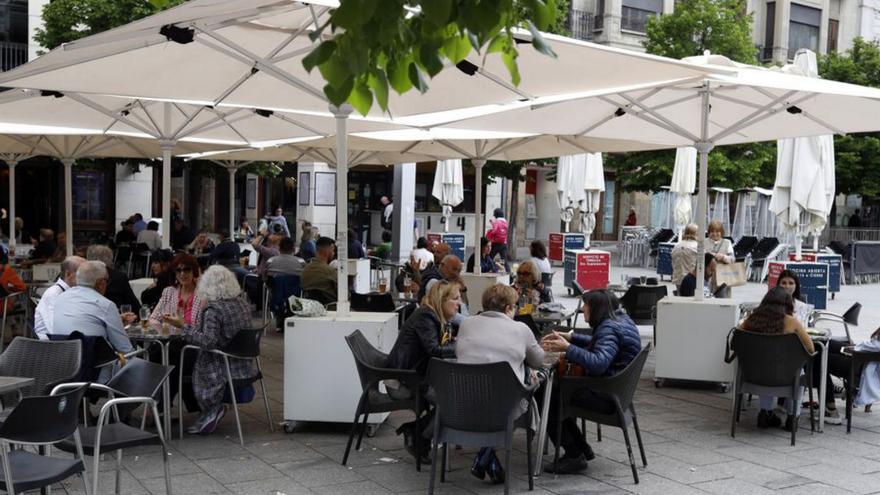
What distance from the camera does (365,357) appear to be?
7332mm

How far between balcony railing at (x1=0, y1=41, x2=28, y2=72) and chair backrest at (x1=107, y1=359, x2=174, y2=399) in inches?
912

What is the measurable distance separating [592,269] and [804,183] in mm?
4461

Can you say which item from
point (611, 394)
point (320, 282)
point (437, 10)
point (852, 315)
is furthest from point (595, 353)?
point (320, 282)

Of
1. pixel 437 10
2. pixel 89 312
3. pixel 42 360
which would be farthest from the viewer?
pixel 89 312

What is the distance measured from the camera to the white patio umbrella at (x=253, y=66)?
6.66 metres

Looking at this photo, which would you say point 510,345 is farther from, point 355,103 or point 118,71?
point 118,71

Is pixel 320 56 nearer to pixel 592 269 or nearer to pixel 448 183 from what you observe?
pixel 592 269

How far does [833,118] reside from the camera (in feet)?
34.6

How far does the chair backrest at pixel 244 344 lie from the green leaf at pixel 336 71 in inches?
165

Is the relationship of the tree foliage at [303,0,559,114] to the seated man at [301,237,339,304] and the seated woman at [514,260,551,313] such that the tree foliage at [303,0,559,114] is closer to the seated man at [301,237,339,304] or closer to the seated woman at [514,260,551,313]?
the seated woman at [514,260,551,313]

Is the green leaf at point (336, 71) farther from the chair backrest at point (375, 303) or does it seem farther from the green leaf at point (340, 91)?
the chair backrest at point (375, 303)

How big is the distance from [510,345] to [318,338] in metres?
2.05

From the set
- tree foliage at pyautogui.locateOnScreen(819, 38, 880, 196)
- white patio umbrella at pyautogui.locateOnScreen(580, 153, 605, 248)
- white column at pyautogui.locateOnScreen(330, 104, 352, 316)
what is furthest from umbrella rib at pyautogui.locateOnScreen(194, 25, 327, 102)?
tree foliage at pyautogui.locateOnScreen(819, 38, 880, 196)

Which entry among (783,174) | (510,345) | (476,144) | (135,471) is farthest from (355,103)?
(783,174)
